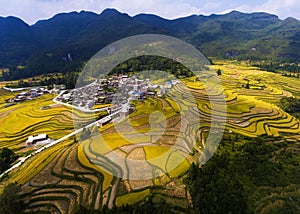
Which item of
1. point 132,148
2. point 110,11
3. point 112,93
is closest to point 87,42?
point 112,93

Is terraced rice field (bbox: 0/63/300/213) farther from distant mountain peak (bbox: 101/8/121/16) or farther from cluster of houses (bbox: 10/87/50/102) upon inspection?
distant mountain peak (bbox: 101/8/121/16)

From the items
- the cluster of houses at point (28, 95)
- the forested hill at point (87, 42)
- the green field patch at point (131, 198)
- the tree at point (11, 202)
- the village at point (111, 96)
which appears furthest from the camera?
the forested hill at point (87, 42)

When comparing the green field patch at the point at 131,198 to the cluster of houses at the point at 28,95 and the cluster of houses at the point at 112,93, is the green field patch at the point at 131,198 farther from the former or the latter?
the cluster of houses at the point at 28,95

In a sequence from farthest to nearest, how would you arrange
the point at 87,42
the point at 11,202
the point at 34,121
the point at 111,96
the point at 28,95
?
the point at 87,42 < the point at 28,95 < the point at 111,96 < the point at 34,121 < the point at 11,202

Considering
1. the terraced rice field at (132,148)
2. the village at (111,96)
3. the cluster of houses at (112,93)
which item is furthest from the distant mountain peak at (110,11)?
the terraced rice field at (132,148)

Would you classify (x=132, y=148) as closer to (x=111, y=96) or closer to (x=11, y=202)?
→ (x=11, y=202)

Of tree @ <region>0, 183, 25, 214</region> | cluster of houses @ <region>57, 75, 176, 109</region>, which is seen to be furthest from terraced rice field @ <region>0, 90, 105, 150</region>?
tree @ <region>0, 183, 25, 214</region>
